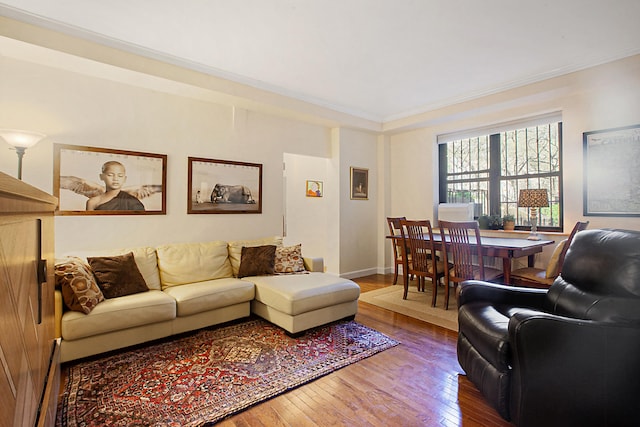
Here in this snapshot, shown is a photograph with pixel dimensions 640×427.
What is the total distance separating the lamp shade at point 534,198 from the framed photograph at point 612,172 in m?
0.40

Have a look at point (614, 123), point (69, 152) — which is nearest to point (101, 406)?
point (69, 152)

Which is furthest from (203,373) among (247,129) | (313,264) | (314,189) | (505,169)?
(505,169)

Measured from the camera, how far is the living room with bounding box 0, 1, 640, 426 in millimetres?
2828

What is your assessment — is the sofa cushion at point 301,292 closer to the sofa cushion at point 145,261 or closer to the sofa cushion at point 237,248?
the sofa cushion at point 237,248

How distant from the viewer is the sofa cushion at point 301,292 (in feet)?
9.24

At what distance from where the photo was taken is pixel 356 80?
12.5 feet

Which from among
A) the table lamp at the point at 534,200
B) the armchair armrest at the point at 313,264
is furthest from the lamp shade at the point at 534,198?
the armchair armrest at the point at 313,264

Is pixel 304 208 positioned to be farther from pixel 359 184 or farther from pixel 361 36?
pixel 361 36

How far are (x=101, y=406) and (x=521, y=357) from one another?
2.37 m

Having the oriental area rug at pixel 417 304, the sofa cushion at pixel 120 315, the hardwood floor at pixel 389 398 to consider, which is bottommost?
the hardwood floor at pixel 389 398

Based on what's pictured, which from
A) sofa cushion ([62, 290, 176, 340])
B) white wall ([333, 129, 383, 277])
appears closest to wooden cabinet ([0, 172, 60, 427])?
sofa cushion ([62, 290, 176, 340])

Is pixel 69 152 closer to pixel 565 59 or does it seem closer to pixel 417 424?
pixel 417 424

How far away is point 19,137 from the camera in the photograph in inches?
95.1

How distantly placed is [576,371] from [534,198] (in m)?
2.91
